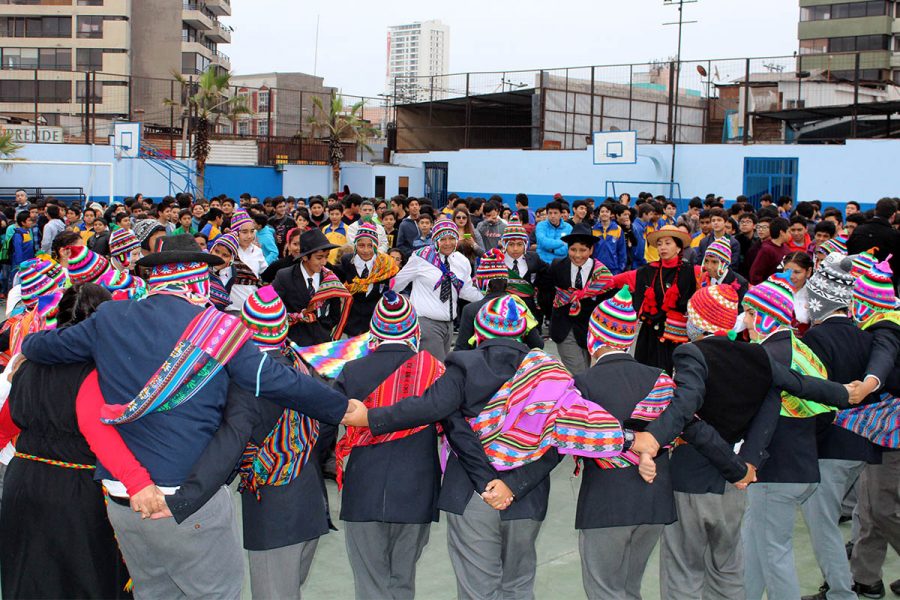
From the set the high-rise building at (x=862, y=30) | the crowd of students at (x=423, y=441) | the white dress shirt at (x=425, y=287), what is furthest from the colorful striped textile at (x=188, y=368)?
the high-rise building at (x=862, y=30)

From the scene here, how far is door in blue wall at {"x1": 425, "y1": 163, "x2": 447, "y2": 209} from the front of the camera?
31453mm

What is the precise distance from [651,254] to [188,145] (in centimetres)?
2463

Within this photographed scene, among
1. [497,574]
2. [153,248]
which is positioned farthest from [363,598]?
[153,248]

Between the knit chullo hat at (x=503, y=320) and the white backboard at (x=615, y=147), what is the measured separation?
839 inches

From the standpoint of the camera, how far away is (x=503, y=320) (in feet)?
13.8

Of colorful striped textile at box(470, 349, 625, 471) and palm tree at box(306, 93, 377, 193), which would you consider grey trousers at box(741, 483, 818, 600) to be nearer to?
colorful striped textile at box(470, 349, 625, 471)

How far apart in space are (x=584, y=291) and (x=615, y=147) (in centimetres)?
1807

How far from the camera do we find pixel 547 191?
28.1m

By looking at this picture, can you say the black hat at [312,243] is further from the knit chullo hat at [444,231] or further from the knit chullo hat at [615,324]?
the knit chullo hat at [615,324]

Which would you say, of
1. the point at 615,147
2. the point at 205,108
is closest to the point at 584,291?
the point at 615,147

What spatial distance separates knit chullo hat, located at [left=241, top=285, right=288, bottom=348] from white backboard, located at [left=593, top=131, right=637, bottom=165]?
21.8 metres

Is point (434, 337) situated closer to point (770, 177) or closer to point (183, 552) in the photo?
point (183, 552)

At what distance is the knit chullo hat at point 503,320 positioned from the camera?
4.20 metres

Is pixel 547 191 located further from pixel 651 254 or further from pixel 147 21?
pixel 147 21
